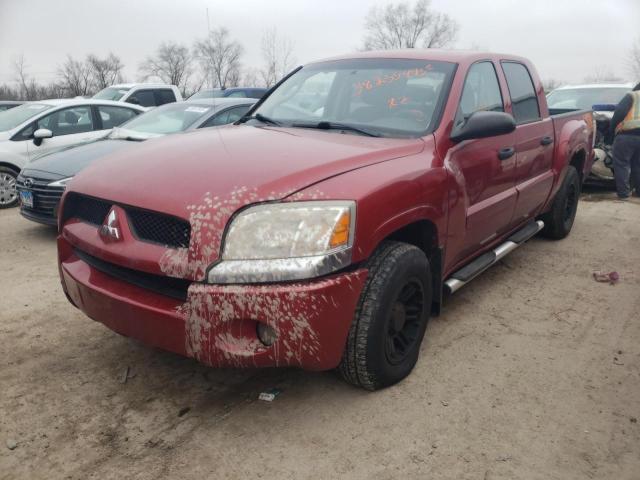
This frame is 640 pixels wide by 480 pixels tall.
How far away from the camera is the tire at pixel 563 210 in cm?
516

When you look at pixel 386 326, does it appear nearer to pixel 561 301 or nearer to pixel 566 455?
pixel 566 455

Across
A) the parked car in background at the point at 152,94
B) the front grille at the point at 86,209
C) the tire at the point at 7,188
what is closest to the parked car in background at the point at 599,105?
the front grille at the point at 86,209

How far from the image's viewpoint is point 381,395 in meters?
2.69

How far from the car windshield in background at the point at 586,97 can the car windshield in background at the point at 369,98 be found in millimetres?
6566

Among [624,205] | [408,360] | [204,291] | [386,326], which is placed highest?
[204,291]

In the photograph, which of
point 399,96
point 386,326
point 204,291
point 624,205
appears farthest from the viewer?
point 624,205

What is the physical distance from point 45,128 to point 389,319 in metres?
6.73

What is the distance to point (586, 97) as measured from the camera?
916 cm

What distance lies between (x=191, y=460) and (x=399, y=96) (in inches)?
90.3

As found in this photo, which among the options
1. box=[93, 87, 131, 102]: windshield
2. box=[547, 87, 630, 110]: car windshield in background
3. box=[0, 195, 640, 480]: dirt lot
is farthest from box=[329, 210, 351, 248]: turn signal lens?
box=[93, 87, 131, 102]: windshield

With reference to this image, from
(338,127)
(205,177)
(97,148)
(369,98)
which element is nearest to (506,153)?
(369,98)

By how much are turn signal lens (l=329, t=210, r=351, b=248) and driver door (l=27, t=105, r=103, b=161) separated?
20.6ft

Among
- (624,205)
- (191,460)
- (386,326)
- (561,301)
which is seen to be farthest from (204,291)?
(624,205)

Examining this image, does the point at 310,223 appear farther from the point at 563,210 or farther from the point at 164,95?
the point at 164,95
